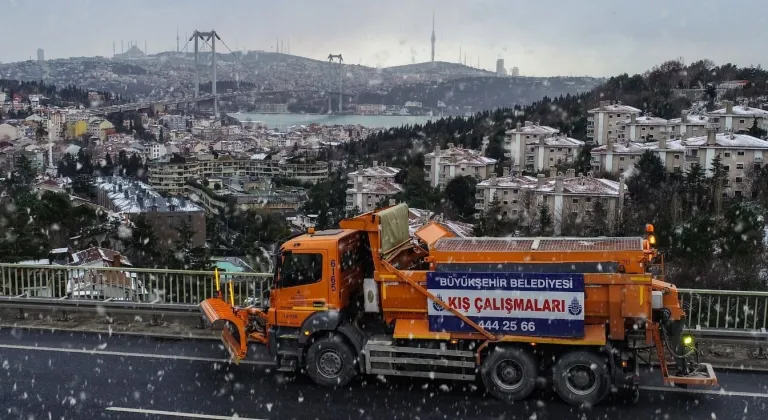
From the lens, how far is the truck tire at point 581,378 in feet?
21.2

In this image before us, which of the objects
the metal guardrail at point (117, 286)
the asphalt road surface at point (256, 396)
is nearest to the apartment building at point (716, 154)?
the metal guardrail at point (117, 286)

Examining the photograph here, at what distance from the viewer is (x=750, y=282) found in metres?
16.1

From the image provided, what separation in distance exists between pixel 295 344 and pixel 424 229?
5.80 feet

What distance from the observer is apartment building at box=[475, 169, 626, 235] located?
38.9 metres

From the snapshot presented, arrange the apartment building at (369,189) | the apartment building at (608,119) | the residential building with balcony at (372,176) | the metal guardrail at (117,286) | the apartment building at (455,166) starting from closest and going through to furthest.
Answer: the metal guardrail at (117,286)
the apartment building at (369,189)
the residential building with balcony at (372,176)
the apartment building at (455,166)
the apartment building at (608,119)

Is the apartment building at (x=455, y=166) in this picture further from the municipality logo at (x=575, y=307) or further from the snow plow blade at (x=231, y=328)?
the municipality logo at (x=575, y=307)

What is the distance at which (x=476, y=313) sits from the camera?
267 inches

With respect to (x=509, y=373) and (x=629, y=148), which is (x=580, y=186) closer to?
(x=629, y=148)

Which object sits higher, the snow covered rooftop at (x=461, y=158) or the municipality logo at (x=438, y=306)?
the municipality logo at (x=438, y=306)

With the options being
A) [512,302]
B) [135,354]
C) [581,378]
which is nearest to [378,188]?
[135,354]

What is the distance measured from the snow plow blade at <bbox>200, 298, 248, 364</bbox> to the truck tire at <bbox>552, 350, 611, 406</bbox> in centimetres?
307

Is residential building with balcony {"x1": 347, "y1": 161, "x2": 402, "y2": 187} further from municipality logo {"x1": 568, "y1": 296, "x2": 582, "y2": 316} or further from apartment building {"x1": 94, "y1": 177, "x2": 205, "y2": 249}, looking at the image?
municipality logo {"x1": 568, "y1": 296, "x2": 582, "y2": 316}

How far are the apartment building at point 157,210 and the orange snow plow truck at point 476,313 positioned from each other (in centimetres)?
3585

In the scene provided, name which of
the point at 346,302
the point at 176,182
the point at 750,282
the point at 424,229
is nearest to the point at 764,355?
the point at 424,229
